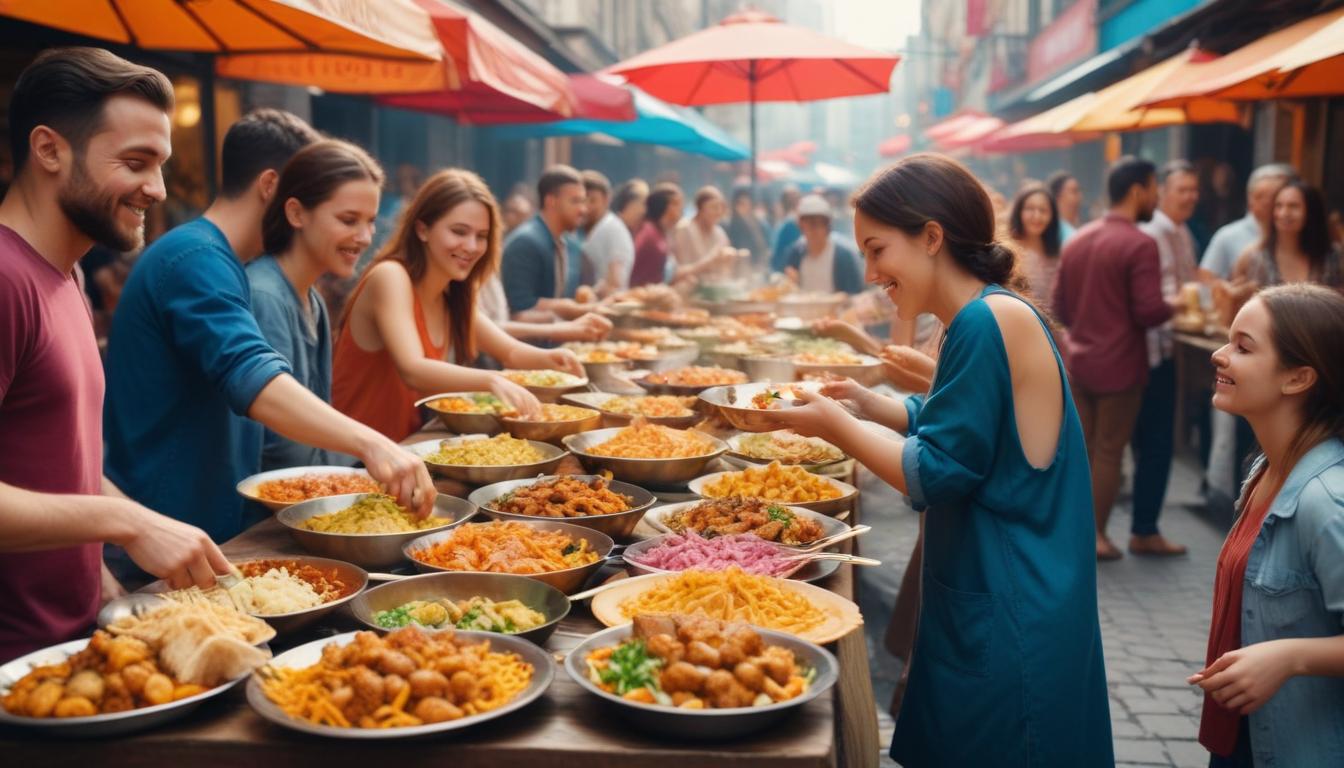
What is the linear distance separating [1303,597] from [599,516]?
1.76m

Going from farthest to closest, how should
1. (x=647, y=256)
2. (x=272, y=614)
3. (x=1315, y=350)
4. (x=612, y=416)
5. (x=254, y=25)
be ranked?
(x=647, y=256)
(x=254, y=25)
(x=612, y=416)
(x=1315, y=350)
(x=272, y=614)

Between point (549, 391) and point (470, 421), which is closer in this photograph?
point (470, 421)

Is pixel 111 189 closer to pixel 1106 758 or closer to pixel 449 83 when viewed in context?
pixel 1106 758

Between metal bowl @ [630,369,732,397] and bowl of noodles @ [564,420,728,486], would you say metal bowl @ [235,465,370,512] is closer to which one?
bowl of noodles @ [564,420,728,486]

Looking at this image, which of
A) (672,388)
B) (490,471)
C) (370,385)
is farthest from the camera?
(672,388)

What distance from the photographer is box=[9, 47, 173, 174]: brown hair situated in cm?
234

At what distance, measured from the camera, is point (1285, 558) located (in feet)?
8.53

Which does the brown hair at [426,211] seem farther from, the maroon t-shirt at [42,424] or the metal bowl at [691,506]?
the maroon t-shirt at [42,424]

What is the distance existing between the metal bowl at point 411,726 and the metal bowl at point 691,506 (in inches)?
37.9

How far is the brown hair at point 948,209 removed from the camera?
2.69 metres

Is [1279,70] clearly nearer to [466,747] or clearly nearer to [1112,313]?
[1112,313]

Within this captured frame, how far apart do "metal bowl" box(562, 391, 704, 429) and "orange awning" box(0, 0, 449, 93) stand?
1.83 metres

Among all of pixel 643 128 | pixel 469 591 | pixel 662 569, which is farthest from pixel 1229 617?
pixel 643 128

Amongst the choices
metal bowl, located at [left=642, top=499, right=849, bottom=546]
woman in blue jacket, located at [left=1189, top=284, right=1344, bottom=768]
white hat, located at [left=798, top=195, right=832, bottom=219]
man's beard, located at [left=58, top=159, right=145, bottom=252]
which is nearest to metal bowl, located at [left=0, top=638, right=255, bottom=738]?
man's beard, located at [left=58, top=159, right=145, bottom=252]
